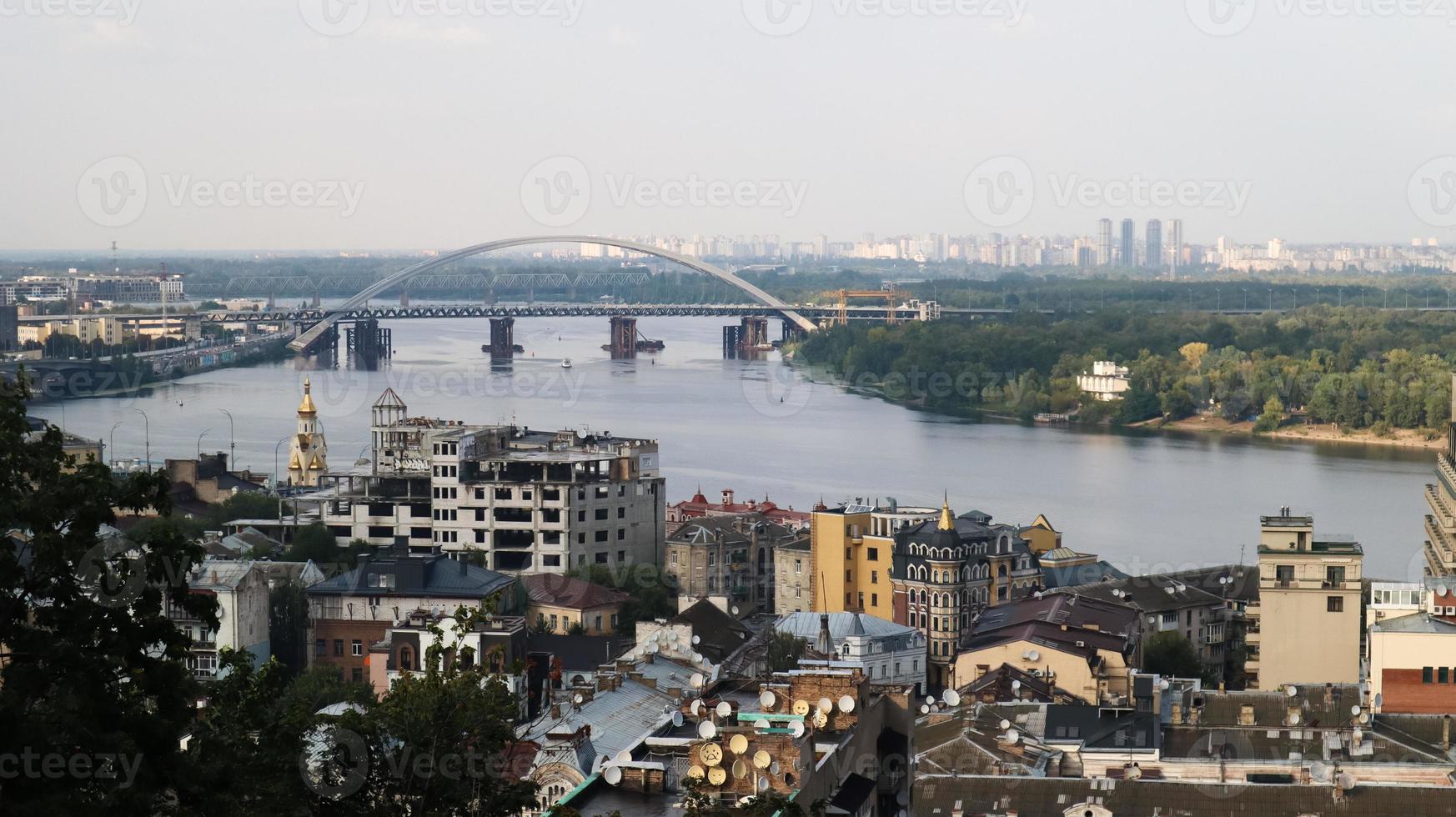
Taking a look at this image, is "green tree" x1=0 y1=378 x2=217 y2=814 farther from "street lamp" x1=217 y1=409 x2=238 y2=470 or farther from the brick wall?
"street lamp" x1=217 y1=409 x2=238 y2=470

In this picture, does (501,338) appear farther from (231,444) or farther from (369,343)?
(231,444)

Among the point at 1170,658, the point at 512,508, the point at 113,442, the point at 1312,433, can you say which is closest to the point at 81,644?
the point at 1170,658

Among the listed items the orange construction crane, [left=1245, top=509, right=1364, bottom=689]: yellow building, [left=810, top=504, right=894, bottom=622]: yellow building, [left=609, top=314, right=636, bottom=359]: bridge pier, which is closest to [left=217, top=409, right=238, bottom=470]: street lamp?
[left=810, top=504, right=894, bottom=622]: yellow building

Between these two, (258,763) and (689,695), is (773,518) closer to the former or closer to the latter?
(689,695)

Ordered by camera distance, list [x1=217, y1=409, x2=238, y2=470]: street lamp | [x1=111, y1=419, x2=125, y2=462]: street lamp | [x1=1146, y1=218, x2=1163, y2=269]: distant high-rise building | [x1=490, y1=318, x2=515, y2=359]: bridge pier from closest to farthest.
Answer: [x1=217, y1=409, x2=238, y2=470]: street lamp
[x1=111, y1=419, x2=125, y2=462]: street lamp
[x1=490, y1=318, x2=515, y2=359]: bridge pier
[x1=1146, y1=218, x2=1163, y2=269]: distant high-rise building

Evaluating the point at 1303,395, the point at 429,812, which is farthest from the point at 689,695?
the point at 1303,395

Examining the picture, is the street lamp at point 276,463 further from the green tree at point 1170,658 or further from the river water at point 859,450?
the green tree at point 1170,658
